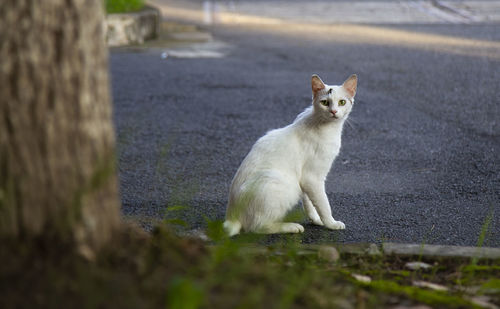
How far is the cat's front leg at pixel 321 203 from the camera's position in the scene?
155 inches

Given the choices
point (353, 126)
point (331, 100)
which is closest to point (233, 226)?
point (331, 100)

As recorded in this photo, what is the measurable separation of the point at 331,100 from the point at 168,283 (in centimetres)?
236

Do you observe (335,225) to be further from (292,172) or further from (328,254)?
(328,254)

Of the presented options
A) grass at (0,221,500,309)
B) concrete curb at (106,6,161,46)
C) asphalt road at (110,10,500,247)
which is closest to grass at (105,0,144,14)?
concrete curb at (106,6,161,46)

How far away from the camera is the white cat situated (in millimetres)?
3762

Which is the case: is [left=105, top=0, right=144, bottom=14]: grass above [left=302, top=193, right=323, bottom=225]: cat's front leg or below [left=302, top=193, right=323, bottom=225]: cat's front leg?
above

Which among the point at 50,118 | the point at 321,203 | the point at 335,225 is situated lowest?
the point at 335,225

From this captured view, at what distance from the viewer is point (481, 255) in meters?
3.04

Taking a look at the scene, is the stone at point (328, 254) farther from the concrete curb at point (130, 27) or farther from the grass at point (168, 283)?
the concrete curb at point (130, 27)

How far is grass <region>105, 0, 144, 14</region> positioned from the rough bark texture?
10.2m

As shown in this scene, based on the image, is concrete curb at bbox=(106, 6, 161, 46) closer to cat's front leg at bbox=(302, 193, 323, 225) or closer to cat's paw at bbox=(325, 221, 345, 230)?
cat's front leg at bbox=(302, 193, 323, 225)

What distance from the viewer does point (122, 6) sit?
40.0 ft

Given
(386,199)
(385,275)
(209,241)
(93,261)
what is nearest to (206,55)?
(386,199)

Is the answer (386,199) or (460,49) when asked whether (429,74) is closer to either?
(460,49)
